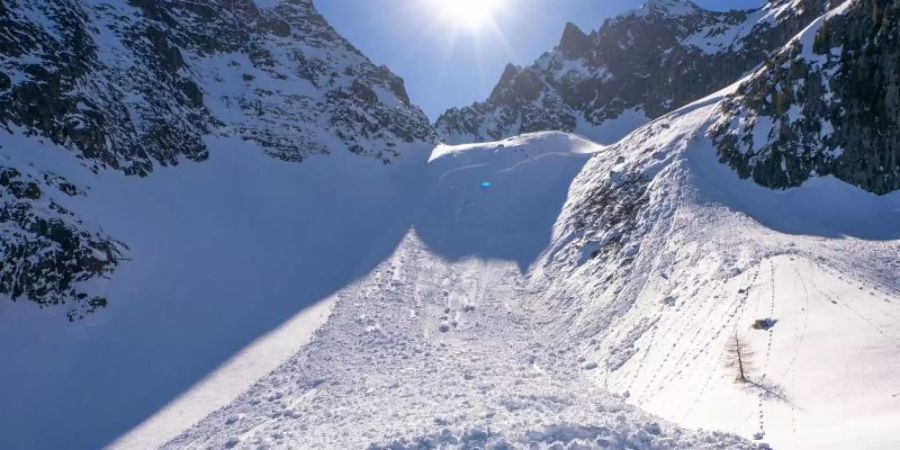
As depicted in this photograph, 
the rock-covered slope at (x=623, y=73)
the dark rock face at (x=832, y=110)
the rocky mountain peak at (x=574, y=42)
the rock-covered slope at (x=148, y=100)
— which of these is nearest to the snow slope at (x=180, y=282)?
the rock-covered slope at (x=148, y=100)

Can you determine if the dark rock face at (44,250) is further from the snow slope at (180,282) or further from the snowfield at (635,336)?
the snowfield at (635,336)

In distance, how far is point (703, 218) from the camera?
22.8 metres

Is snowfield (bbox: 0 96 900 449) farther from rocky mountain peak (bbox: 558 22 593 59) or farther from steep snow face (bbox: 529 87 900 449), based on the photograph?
rocky mountain peak (bbox: 558 22 593 59)

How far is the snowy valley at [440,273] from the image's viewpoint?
12.2 m

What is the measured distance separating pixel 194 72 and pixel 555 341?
49745mm

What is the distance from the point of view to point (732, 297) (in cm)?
1541

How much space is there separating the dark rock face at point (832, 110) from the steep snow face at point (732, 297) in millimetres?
1047

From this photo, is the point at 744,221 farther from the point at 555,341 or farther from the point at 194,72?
the point at 194,72

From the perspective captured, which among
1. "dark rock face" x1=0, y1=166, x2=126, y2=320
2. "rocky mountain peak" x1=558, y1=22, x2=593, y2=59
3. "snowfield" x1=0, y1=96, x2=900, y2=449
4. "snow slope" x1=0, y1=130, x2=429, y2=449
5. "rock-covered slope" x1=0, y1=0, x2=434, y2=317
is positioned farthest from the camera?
"rocky mountain peak" x1=558, y1=22, x2=593, y2=59

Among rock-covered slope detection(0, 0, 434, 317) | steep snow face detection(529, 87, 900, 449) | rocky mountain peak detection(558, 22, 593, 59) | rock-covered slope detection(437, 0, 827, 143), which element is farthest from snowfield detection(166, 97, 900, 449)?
rocky mountain peak detection(558, 22, 593, 59)

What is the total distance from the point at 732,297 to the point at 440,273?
17287 millimetres

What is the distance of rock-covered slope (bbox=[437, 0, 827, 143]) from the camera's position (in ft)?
326

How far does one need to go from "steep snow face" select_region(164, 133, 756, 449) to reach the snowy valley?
124 mm

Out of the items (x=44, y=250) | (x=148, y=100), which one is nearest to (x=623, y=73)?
(x=148, y=100)
